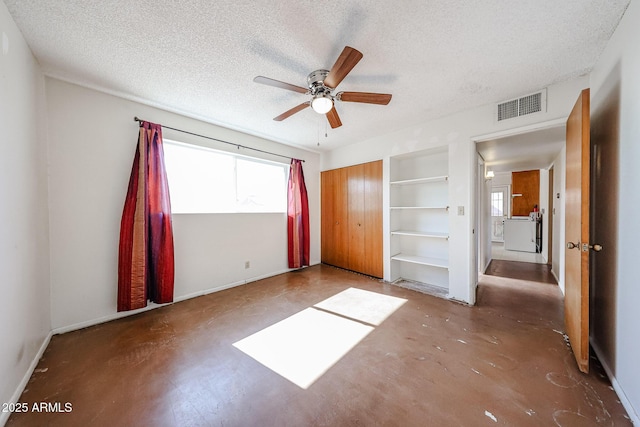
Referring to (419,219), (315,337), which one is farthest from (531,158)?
(315,337)

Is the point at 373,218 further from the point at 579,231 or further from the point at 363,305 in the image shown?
the point at 579,231

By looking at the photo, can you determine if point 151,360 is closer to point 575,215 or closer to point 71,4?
point 71,4

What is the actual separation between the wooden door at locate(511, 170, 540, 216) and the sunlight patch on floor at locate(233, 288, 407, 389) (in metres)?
6.16

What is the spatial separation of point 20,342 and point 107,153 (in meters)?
1.76

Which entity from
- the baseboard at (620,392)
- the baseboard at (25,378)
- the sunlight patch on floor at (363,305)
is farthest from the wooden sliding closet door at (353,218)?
the baseboard at (25,378)

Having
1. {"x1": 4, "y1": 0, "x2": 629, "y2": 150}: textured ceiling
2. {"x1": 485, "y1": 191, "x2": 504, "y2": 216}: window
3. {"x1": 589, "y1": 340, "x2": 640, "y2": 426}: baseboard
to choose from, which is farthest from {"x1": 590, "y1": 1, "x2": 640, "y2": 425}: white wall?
{"x1": 485, "y1": 191, "x2": 504, "y2": 216}: window

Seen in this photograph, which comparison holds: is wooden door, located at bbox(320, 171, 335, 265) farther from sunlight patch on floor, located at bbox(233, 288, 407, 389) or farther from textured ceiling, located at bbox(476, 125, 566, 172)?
textured ceiling, located at bbox(476, 125, 566, 172)

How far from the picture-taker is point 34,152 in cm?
181

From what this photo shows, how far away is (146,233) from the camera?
7.97 ft

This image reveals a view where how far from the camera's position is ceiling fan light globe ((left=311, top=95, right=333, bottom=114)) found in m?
1.98

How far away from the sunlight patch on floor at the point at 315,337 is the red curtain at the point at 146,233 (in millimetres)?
1326

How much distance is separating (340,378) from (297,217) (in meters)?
2.85

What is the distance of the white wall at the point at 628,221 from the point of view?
124 cm

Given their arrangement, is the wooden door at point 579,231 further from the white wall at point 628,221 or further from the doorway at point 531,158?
the doorway at point 531,158
